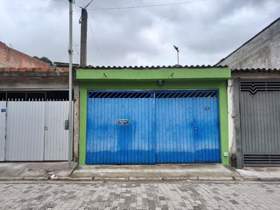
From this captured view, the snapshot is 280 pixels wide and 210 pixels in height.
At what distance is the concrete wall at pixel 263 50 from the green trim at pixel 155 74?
5747 millimetres

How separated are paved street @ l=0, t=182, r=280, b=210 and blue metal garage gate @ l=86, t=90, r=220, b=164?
1942mm

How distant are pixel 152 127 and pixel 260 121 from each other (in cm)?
372

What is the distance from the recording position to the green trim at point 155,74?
8.84 metres

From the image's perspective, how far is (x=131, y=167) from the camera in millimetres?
8812

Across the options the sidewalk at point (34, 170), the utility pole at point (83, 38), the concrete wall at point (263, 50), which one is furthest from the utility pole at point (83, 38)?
the concrete wall at point (263, 50)

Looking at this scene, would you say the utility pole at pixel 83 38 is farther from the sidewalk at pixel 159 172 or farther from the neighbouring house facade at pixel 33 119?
the sidewalk at pixel 159 172

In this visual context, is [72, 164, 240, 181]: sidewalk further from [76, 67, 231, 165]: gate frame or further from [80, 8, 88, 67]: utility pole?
[80, 8, 88, 67]: utility pole

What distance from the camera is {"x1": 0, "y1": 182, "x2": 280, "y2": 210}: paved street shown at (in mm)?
5434

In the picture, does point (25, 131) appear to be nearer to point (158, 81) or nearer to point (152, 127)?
point (152, 127)

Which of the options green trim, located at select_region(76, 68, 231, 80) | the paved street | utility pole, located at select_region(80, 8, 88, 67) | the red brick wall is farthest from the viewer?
the red brick wall

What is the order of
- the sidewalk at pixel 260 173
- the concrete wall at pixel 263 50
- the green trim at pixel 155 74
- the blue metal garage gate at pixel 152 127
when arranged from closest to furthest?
the sidewalk at pixel 260 173 → the green trim at pixel 155 74 → the blue metal garage gate at pixel 152 127 → the concrete wall at pixel 263 50

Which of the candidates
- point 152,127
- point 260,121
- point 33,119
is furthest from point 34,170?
point 260,121

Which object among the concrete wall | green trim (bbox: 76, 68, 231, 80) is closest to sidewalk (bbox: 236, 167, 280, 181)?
green trim (bbox: 76, 68, 231, 80)

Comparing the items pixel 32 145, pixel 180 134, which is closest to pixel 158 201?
pixel 180 134
